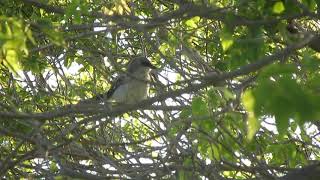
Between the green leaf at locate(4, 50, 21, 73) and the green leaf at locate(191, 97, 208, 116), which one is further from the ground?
the green leaf at locate(4, 50, 21, 73)

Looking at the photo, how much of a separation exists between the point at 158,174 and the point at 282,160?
117cm

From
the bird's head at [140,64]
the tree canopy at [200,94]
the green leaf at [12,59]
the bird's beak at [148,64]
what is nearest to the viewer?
the tree canopy at [200,94]

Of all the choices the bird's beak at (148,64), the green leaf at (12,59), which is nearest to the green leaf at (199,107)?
the green leaf at (12,59)

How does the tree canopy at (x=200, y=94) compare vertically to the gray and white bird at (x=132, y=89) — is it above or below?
below

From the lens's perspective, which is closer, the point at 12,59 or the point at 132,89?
the point at 12,59

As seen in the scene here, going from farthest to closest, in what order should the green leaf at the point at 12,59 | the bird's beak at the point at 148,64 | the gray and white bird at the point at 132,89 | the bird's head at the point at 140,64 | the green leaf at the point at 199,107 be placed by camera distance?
1. the gray and white bird at the point at 132,89
2. the bird's beak at the point at 148,64
3. the bird's head at the point at 140,64
4. the green leaf at the point at 199,107
5. the green leaf at the point at 12,59

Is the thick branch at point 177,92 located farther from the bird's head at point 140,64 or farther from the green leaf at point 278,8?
the bird's head at point 140,64

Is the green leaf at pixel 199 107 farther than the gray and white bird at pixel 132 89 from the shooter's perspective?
No

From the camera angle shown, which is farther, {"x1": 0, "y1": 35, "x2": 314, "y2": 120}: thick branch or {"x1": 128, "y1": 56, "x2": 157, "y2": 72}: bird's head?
{"x1": 128, "y1": 56, "x2": 157, "y2": 72}: bird's head

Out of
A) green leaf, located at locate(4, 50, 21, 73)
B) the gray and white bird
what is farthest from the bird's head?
green leaf, located at locate(4, 50, 21, 73)

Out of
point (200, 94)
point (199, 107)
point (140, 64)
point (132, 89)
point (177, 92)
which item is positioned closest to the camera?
point (177, 92)

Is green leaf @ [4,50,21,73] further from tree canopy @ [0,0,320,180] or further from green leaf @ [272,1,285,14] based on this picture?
green leaf @ [272,1,285,14]

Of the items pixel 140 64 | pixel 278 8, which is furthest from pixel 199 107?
pixel 140 64

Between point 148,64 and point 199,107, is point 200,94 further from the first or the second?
point 148,64
